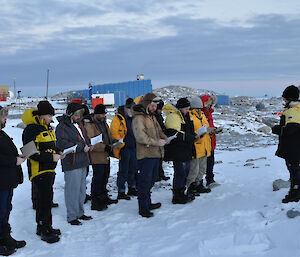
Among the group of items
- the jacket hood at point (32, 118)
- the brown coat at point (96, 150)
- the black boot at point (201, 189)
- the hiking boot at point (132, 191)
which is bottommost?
the hiking boot at point (132, 191)

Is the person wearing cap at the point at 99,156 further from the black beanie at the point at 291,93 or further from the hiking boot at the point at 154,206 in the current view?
the black beanie at the point at 291,93

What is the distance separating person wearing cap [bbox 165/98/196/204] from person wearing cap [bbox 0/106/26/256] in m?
2.67

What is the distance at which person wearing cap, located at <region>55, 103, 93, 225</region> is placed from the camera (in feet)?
17.3

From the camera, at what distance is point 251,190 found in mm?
6293

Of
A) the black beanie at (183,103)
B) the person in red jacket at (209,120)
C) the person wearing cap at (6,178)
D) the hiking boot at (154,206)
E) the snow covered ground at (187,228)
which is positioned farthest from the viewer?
the person in red jacket at (209,120)

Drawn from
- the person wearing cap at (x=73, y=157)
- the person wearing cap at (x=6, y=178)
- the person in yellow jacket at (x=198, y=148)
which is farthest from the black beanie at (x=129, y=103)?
the person wearing cap at (x=6, y=178)

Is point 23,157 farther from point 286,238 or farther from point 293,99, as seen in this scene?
point 293,99

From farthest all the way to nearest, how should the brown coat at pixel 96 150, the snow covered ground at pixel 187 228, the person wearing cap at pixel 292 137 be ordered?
the brown coat at pixel 96 150 → the person wearing cap at pixel 292 137 → the snow covered ground at pixel 187 228

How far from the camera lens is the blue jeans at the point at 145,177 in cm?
558

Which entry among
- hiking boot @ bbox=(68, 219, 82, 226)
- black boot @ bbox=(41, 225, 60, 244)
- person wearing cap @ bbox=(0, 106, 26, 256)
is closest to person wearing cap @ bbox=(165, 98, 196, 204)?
hiking boot @ bbox=(68, 219, 82, 226)

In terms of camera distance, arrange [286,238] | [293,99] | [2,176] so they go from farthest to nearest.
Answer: [293,99]
[2,176]
[286,238]

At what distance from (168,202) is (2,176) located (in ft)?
11.0

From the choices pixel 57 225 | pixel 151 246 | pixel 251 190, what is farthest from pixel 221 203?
pixel 57 225

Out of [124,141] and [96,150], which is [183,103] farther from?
[96,150]
